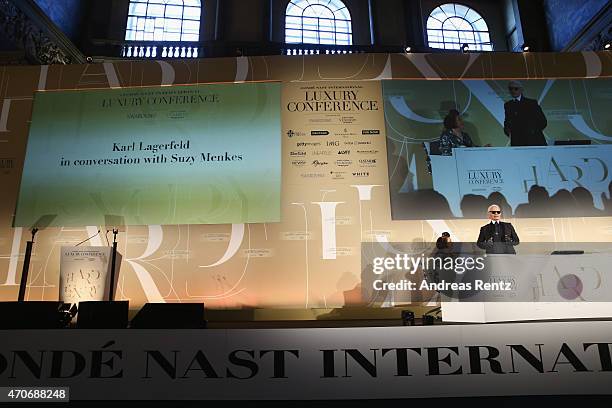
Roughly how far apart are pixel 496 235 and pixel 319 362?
188 centimetres

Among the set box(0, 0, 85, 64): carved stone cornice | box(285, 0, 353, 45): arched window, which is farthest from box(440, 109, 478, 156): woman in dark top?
box(285, 0, 353, 45): arched window

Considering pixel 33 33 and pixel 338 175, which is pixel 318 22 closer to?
pixel 33 33

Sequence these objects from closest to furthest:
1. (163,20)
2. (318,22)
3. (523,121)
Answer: (523,121) → (163,20) → (318,22)

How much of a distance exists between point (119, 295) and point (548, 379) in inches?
101

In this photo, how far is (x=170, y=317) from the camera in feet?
6.97

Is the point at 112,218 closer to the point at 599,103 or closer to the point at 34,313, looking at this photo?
the point at 34,313

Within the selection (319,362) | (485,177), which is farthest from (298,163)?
(319,362)

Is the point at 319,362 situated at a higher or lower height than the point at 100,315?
lower

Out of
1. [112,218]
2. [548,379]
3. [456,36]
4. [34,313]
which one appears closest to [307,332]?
[548,379]

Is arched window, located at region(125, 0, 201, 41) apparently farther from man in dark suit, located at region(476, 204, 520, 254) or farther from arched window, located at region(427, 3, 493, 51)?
man in dark suit, located at region(476, 204, 520, 254)

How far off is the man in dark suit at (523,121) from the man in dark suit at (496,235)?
0.57 m

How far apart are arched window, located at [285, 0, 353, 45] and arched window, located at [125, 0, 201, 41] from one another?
1427 millimetres

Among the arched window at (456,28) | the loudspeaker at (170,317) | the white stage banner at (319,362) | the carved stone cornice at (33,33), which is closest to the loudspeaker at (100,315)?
the loudspeaker at (170,317)

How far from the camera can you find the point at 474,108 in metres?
3.44
